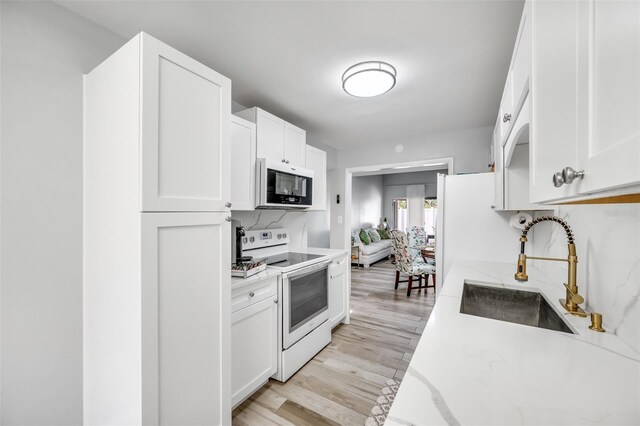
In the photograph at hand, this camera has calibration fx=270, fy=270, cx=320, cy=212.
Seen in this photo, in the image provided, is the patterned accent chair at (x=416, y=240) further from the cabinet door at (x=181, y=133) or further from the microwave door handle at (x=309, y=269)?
the cabinet door at (x=181, y=133)

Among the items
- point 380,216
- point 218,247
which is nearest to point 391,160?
point 218,247

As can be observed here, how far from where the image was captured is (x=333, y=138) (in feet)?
12.0

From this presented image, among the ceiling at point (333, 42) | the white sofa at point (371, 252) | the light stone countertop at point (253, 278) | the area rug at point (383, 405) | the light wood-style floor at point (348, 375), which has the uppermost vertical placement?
the ceiling at point (333, 42)

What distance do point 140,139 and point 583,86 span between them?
1.37m

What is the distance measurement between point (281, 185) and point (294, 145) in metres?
0.56

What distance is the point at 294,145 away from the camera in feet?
8.89

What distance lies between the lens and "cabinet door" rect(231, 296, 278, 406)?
175cm

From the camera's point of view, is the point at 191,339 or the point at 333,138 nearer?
the point at 191,339

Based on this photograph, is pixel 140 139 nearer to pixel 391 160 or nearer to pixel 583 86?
pixel 583 86

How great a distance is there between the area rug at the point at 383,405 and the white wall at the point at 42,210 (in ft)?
5.38

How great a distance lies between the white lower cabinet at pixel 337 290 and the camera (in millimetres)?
2855

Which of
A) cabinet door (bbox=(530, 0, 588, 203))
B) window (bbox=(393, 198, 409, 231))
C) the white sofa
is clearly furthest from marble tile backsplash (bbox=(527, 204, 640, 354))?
window (bbox=(393, 198, 409, 231))

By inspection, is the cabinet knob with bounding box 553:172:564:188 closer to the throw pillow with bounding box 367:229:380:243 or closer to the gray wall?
the throw pillow with bounding box 367:229:380:243

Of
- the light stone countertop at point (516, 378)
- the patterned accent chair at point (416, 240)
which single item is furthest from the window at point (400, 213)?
the light stone countertop at point (516, 378)
